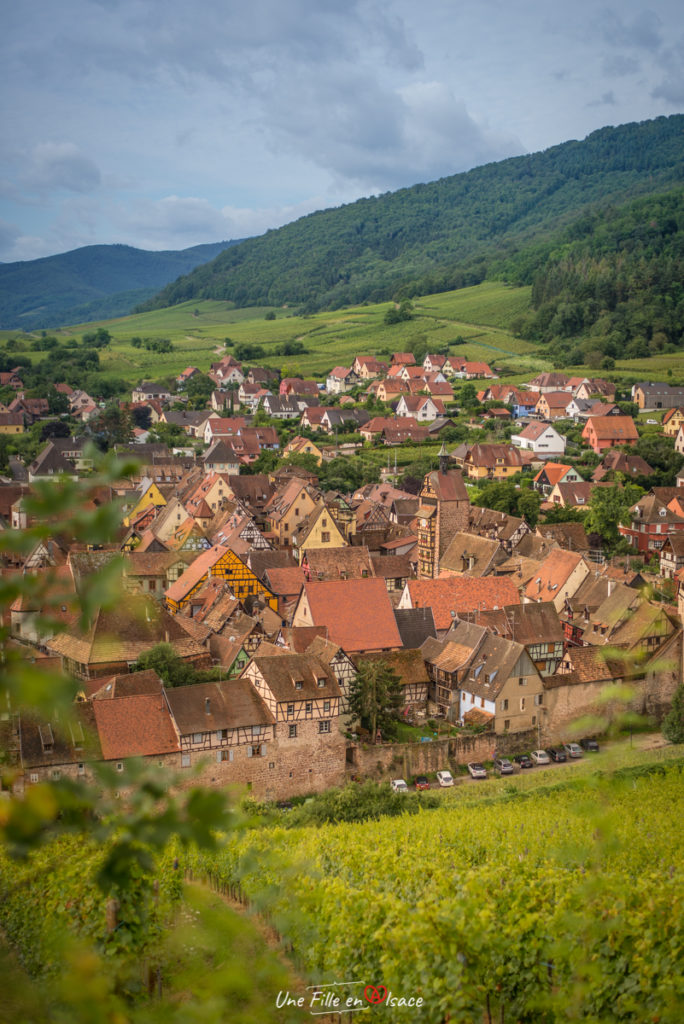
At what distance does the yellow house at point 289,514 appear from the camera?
67625mm

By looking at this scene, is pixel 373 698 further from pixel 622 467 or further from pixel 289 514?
pixel 622 467

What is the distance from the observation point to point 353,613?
146ft

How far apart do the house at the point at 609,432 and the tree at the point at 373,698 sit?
217 ft

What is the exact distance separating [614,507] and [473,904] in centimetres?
5430

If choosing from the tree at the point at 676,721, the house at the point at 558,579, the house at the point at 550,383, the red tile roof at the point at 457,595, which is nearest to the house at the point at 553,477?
the house at the point at 558,579

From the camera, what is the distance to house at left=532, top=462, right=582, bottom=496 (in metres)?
82.1

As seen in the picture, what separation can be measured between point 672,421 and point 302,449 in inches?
1627

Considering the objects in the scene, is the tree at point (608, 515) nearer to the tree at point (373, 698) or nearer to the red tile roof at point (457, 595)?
the red tile roof at point (457, 595)

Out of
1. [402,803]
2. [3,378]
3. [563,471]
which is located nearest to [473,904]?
[402,803]

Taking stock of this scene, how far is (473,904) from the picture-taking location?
618 inches

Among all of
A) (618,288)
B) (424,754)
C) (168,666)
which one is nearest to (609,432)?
(618,288)

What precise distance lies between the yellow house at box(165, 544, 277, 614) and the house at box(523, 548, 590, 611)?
14.9 meters

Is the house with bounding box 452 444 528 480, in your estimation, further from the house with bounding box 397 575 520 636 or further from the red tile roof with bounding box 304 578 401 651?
the red tile roof with bounding box 304 578 401 651

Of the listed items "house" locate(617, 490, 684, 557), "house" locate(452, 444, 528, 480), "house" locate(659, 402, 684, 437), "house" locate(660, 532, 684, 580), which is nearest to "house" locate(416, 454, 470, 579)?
"house" locate(660, 532, 684, 580)
